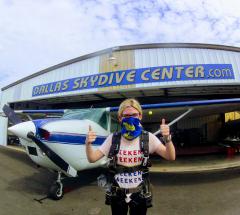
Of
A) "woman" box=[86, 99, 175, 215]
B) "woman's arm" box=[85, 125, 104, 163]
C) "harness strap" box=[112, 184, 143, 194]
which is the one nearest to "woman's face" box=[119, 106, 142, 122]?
"woman" box=[86, 99, 175, 215]

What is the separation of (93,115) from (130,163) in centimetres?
504

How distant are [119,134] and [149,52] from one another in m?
13.8

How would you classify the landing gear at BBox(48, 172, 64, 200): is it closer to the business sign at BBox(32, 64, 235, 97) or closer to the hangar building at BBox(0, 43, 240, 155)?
the hangar building at BBox(0, 43, 240, 155)

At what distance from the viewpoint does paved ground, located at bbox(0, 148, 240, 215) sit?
5.15 meters

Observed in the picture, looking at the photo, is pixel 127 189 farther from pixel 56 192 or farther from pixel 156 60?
pixel 156 60

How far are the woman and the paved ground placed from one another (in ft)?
8.76

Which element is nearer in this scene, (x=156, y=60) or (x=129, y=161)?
(x=129, y=161)

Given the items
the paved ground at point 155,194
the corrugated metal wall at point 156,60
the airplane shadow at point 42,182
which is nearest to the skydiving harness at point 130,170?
the paved ground at point 155,194

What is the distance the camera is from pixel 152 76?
1538cm

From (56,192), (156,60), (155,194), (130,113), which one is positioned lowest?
(155,194)

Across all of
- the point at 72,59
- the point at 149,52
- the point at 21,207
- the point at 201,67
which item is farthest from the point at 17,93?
the point at 21,207

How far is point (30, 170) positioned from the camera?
9.16 meters

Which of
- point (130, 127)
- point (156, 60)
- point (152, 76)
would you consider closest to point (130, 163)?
point (130, 127)

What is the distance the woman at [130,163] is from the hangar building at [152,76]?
34.1 ft
